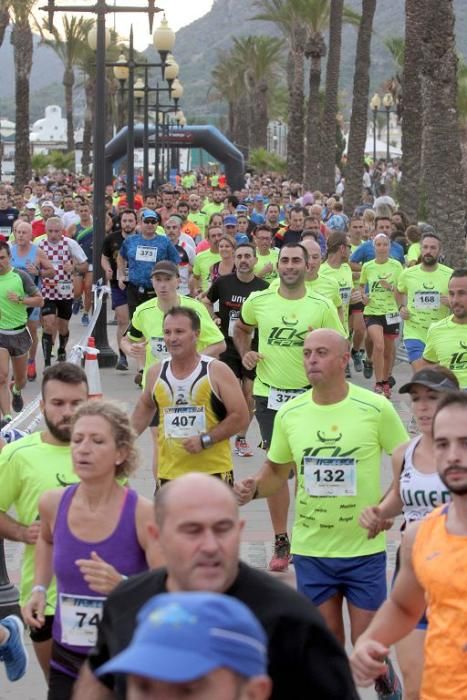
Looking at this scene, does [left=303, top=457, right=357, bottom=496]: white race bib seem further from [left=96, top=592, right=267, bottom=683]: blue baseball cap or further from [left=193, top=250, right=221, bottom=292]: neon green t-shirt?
[left=193, top=250, right=221, bottom=292]: neon green t-shirt

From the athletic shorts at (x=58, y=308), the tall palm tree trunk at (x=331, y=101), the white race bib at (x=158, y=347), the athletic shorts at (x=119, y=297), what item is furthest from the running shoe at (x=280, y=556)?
the tall palm tree trunk at (x=331, y=101)

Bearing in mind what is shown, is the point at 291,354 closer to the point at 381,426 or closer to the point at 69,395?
the point at 381,426

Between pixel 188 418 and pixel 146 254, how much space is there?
9.47m

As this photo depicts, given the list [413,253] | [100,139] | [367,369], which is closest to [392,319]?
[367,369]

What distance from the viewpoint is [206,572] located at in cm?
355

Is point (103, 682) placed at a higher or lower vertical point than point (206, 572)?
lower

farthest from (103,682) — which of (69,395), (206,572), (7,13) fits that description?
(7,13)

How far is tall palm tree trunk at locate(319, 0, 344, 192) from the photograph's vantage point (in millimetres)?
43500

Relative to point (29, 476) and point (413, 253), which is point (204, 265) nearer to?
point (413, 253)

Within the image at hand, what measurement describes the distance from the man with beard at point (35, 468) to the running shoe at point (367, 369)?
11.6m

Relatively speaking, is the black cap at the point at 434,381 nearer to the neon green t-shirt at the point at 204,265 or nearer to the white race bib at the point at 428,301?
the white race bib at the point at 428,301

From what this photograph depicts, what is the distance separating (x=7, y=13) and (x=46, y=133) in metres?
133

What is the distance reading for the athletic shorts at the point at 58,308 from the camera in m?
18.2

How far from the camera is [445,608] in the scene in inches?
182
